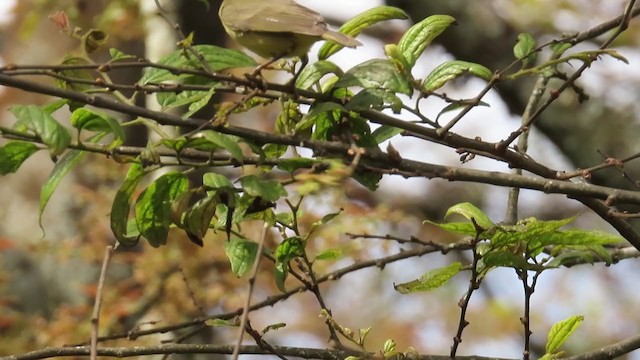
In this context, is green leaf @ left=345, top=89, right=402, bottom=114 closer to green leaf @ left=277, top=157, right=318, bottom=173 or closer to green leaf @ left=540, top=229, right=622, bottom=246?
green leaf @ left=277, top=157, right=318, bottom=173

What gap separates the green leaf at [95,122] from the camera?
0.62 meters

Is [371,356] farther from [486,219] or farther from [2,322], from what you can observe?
[2,322]

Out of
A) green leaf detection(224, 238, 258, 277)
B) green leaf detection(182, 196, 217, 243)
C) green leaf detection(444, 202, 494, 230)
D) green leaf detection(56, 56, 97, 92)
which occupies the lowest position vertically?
green leaf detection(224, 238, 258, 277)

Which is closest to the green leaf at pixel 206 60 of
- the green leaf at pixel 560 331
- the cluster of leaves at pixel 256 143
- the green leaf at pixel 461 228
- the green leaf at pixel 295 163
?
the cluster of leaves at pixel 256 143

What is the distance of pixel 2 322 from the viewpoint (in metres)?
1.98

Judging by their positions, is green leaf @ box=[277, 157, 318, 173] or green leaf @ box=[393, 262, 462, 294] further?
green leaf @ box=[393, 262, 462, 294]

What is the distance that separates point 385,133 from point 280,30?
Result: 0.43ft

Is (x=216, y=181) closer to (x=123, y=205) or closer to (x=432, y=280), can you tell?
(x=123, y=205)

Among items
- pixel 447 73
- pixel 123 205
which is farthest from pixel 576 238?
pixel 123 205

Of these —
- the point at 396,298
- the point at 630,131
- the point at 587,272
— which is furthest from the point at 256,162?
the point at 587,272

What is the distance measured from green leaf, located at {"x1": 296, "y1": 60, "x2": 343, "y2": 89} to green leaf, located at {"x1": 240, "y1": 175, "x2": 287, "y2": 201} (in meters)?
0.11

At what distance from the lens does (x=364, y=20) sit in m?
0.74

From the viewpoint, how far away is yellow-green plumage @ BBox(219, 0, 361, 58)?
0.69 m

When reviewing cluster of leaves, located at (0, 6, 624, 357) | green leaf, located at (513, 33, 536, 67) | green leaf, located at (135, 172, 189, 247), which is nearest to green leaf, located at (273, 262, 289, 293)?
cluster of leaves, located at (0, 6, 624, 357)
